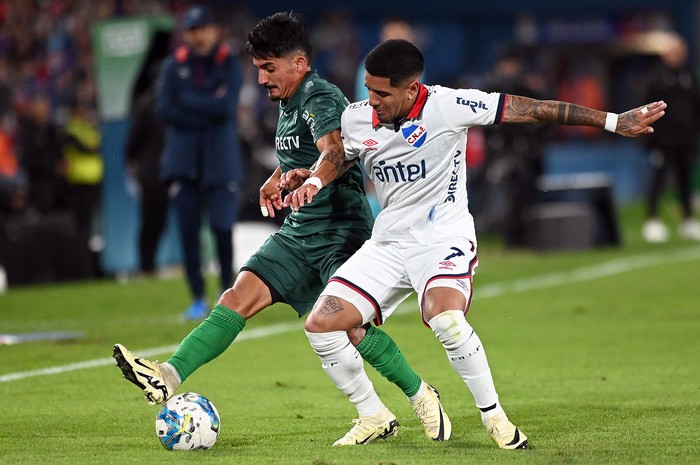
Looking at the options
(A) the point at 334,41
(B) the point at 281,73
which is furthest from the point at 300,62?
(A) the point at 334,41

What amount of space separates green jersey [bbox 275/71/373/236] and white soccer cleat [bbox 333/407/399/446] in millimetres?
1041

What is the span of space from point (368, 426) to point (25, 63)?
51.6 ft

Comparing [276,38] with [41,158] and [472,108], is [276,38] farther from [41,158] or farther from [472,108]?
[41,158]

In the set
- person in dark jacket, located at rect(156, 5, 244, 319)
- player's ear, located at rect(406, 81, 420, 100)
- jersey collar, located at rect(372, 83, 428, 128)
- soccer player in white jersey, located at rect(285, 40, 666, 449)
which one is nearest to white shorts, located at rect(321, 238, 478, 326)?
soccer player in white jersey, located at rect(285, 40, 666, 449)

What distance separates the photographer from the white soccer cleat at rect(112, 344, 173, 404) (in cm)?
595

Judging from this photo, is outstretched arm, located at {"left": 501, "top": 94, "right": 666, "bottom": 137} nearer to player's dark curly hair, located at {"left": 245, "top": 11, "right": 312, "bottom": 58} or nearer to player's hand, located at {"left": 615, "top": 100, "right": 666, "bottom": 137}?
player's hand, located at {"left": 615, "top": 100, "right": 666, "bottom": 137}

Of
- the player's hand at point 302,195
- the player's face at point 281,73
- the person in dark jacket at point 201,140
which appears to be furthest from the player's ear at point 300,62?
the person in dark jacket at point 201,140

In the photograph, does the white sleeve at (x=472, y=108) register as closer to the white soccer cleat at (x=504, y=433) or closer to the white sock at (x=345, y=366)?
the white sock at (x=345, y=366)

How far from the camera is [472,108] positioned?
6.04 m

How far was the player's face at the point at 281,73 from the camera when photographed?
21.4 feet

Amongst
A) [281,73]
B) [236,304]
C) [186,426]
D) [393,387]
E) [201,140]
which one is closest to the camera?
[186,426]

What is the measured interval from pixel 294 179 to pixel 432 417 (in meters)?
1.27

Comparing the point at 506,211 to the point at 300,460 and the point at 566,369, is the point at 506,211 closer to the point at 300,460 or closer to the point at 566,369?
the point at 566,369

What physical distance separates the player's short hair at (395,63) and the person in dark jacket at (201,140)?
518 cm
